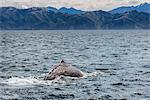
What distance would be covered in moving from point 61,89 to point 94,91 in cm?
338

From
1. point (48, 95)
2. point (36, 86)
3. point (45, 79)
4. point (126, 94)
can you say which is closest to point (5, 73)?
point (45, 79)

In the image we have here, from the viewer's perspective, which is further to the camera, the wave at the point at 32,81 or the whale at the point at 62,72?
the whale at the point at 62,72

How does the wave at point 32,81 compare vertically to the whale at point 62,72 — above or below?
below

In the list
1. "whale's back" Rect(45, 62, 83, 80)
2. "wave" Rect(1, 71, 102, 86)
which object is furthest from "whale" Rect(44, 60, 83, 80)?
"wave" Rect(1, 71, 102, 86)

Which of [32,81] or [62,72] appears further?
[62,72]

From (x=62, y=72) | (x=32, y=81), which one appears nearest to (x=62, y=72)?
(x=62, y=72)

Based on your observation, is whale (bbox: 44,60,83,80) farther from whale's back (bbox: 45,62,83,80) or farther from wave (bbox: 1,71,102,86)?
wave (bbox: 1,71,102,86)

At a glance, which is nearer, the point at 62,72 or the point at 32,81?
the point at 32,81

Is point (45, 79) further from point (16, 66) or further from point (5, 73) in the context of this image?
point (16, 66)

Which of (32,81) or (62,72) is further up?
(62,72)

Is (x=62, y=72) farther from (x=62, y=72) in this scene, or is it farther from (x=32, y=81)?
(x=32, y=81)

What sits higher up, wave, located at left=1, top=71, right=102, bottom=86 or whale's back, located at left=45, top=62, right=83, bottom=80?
whale's back, located at left=45, top=62, right=83, bottom=80

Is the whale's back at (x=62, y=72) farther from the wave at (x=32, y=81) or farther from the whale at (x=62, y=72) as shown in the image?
the wave at (x=32, y=81)

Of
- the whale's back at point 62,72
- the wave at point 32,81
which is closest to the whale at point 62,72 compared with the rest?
the whale's back at point 62,72
